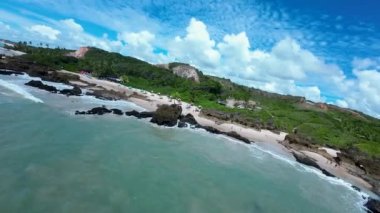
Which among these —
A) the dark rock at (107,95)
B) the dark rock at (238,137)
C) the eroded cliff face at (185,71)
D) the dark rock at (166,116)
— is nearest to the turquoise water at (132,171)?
the dark rock at (166,116)

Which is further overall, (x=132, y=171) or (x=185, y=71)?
(x=185, y=71)

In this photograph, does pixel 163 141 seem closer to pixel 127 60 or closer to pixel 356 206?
pixel 356 206

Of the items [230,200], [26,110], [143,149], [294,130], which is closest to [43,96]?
[26,110]

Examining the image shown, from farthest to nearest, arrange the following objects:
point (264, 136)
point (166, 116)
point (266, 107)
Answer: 1. point (266, 107)
2. point (264, 136)
3. point (166, 116)

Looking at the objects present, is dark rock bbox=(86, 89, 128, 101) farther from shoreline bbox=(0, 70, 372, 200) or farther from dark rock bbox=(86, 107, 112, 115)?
dark rock bbox=(86, 107, 112, 115)

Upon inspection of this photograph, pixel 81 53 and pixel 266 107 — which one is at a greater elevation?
pixel 81 53

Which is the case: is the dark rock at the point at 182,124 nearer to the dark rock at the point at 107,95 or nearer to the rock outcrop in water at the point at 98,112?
the rock outcrop in water at the point at 98,112

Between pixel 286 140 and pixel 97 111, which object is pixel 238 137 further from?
pixel 97 111

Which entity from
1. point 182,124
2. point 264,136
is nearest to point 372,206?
point 264,136
